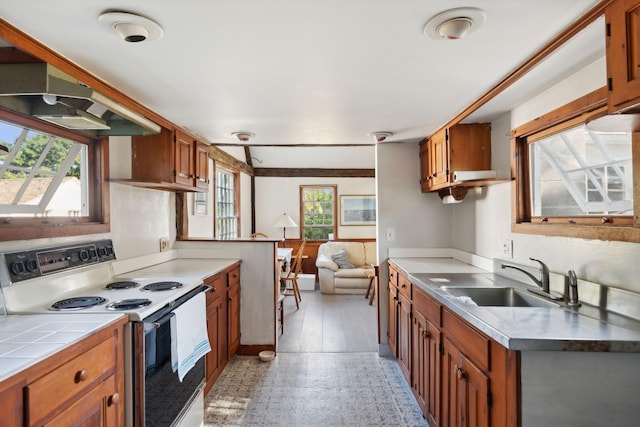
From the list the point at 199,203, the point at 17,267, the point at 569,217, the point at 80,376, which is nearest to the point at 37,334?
the point at 80,376

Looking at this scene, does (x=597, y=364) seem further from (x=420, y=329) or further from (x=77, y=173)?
(x=77, y=173)

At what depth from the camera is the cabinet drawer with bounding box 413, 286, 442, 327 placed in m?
1.89

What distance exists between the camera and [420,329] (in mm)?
2221

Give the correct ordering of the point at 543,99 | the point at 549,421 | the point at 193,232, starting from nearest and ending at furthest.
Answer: the point at 549,421 → the point at 543,99 → the point at 193,232

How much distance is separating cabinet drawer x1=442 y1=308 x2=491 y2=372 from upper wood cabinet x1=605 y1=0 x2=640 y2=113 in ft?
3.06

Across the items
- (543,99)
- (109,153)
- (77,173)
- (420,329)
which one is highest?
(543,99)

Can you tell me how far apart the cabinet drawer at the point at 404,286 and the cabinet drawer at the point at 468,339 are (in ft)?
2.27

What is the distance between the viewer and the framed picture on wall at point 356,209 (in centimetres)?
685

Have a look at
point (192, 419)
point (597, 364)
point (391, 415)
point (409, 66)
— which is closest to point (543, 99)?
point (409, 66)

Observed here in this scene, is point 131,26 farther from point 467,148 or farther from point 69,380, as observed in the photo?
point 467,148

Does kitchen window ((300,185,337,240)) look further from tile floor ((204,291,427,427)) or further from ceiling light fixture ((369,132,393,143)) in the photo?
ceiling light fixture ((369,132,393,143))

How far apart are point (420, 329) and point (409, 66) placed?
1.59 meters

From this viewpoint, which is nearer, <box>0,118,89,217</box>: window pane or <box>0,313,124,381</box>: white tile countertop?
<box>0,313,124,381</box>: white tile countertop

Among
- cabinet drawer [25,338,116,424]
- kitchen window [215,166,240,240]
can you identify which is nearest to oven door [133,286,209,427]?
cabinet drawer [25,338,116,424]
